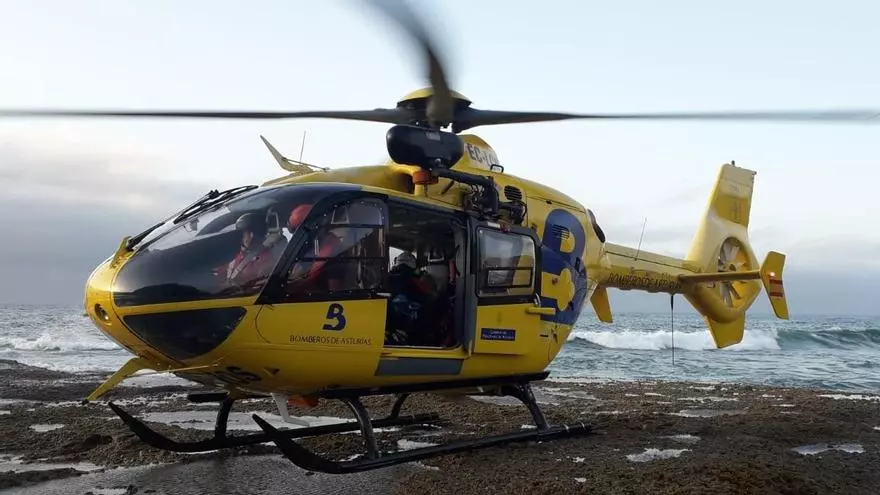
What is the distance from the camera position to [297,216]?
526 centimetres

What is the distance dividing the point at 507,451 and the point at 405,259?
2.13 meters

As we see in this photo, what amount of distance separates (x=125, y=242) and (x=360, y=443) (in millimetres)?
2937

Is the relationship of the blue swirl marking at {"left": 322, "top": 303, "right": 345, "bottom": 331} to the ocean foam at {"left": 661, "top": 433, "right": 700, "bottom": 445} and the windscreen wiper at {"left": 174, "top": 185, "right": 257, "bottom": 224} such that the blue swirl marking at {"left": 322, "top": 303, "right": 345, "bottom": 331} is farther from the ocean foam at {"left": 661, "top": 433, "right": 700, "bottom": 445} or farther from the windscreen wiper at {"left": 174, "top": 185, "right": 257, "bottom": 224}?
the ocean foam at {"left": 661, "top": 433, "right": 700, "bottom": 445}

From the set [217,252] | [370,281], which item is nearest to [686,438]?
[370,281]

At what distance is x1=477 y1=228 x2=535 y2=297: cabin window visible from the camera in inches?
261

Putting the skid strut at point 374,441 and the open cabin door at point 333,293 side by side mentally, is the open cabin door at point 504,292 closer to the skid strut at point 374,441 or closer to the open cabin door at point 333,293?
the skid strut at point 374,441

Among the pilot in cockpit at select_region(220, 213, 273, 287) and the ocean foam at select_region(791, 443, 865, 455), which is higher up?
the pilot in cockpit at select_region(220, 213, 273, 287)

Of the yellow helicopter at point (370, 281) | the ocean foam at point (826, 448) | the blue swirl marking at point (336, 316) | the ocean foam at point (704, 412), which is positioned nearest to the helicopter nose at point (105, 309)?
the yellow helicopter at point (370, 281)

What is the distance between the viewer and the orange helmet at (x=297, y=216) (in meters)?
5.21

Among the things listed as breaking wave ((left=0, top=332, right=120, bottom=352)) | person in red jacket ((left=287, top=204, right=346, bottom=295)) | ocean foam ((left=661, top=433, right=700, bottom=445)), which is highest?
person in red jacket ((left=287, top=204, right=346, bottom=295))

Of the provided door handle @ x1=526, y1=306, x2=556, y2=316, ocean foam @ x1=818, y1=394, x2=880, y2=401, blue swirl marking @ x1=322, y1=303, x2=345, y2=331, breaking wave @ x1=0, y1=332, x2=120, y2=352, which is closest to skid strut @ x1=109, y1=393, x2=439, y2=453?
blue swirl marking @ x1=322, y1=303, x2=345, y2=331

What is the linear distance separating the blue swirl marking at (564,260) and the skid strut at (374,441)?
832 millimetres

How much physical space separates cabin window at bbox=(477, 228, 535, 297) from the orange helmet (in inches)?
73.1

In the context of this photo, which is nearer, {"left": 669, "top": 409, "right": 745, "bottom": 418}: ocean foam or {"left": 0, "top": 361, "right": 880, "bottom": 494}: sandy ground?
{"left": 0, "top": 361, "right": 880, "bottom": 494}: sandy ground
